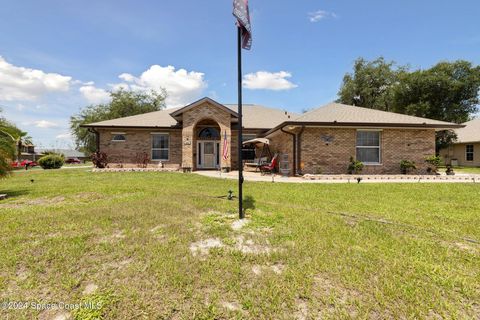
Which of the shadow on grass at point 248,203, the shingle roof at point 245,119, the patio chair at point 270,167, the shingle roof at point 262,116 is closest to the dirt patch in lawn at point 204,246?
the shadow on grass at point 248,203

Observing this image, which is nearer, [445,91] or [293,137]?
[293,137]

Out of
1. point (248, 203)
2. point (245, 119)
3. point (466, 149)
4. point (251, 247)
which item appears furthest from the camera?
point (466, 149)

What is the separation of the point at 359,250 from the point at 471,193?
24.9ft

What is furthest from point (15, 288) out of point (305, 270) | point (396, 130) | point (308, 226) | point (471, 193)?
Answer: point (396, 130)

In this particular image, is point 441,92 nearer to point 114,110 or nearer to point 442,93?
point 442,93

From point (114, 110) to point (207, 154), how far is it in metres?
27.5

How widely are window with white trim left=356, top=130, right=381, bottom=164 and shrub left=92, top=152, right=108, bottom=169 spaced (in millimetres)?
17582

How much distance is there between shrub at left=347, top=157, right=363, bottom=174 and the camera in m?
13.2

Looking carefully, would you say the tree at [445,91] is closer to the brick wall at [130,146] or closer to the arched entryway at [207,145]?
the arched entryway at [207,145]

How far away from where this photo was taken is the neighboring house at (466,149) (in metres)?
24.4

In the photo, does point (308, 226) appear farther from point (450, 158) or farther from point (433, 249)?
point (450, 158)

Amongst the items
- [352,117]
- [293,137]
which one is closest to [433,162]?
[352,117]

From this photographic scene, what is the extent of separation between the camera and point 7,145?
7.75 m

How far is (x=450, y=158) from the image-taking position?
27.3m
